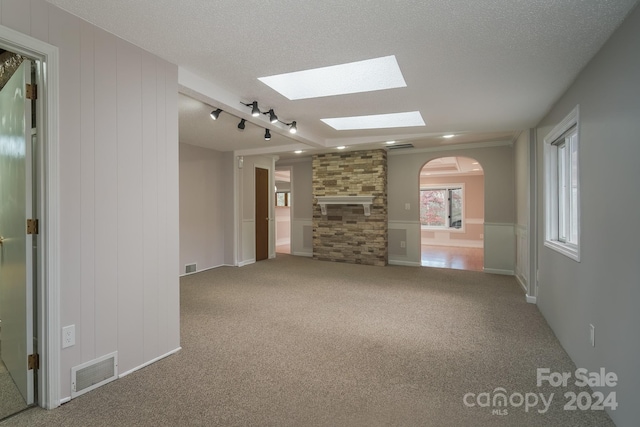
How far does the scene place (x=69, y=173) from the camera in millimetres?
1944

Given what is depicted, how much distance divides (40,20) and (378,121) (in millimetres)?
3868

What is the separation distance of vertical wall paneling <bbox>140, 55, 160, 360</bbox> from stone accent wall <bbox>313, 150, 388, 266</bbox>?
15.5 ft

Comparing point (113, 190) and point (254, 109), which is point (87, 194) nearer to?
point (113, 190)

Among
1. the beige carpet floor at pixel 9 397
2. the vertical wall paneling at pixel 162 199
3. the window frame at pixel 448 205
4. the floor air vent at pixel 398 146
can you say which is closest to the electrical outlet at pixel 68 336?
the beige carpet floor at pixel 9 397

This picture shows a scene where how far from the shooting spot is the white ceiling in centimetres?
183

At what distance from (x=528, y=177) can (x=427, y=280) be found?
216 centimetres

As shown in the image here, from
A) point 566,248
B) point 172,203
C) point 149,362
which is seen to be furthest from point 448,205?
point 149,362

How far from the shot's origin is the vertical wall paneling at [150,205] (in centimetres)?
240

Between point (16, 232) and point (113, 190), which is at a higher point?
point (113, 190)

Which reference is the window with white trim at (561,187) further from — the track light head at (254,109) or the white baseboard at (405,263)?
the white baseboard at (405,263)

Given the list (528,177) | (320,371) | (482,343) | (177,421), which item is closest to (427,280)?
(528,177)

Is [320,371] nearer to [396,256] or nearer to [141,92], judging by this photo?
[141,92]

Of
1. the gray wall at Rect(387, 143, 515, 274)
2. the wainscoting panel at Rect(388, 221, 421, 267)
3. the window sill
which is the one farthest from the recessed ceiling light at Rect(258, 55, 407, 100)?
the wainscoting panel at Rect(388, 221, 421, 267)

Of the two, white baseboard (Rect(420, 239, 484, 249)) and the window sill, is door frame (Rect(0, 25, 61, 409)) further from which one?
white baseboard (Rect(420, 239, 484, 249))
